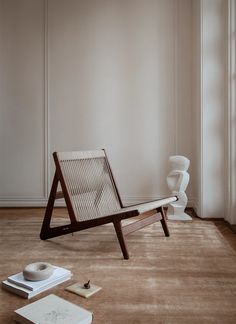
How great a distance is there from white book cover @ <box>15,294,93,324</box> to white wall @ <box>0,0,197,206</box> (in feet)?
8.27

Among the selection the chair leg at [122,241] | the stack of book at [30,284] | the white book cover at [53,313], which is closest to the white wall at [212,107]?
the chair leg at [122,241]

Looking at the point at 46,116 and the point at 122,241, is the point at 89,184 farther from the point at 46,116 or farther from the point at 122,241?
the point at 46,116

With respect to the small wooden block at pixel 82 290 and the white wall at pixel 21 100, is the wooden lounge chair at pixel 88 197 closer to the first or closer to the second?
the small wooden block at pixel 82 290

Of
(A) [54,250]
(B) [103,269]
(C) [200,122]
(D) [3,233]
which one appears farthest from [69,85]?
(B) [103,269]

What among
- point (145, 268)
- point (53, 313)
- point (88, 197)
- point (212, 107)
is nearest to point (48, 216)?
point (88, 197)

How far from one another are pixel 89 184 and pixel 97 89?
1.68 meters

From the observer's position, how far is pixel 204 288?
5.71 ft

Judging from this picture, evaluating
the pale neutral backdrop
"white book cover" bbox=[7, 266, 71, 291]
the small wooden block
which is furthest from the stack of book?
the pale neutral backdrop

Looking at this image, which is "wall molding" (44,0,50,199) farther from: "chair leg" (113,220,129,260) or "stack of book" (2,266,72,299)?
"stack of book" (2,266,72,299)

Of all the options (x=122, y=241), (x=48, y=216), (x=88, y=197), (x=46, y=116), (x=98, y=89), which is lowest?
(x=122, y=241)

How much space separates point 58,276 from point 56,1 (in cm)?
344

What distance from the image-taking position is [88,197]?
8.58 feet

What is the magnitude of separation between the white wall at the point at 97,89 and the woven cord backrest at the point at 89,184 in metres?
1.10

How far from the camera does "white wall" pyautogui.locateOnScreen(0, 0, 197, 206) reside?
3.84 meters
